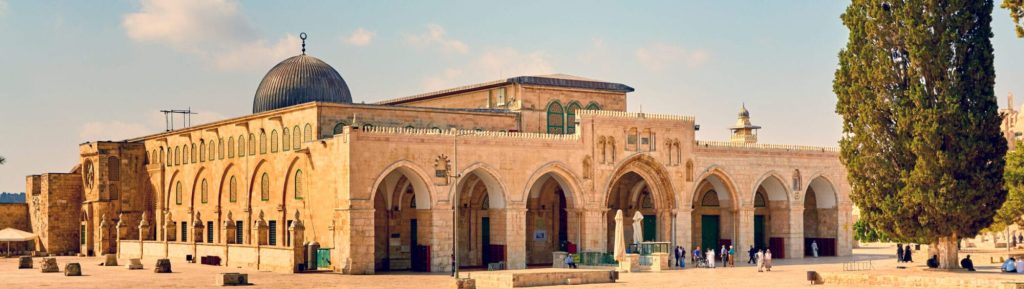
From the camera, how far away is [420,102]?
186ft

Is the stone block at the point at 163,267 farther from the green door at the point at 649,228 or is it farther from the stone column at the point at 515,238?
the green door at the point at 649,228

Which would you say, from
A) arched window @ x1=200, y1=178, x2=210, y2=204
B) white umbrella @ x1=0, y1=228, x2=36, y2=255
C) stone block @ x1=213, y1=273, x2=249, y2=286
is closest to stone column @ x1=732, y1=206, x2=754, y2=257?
arched window @ x1=200, y1=178, x2=210, y2=204

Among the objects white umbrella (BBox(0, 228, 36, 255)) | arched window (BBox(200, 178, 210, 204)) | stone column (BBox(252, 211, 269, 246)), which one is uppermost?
arched window (BBox(200, 178, 210, 204))

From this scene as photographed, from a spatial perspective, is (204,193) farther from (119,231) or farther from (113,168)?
(113,168)

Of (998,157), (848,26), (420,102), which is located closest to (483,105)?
(420,102)

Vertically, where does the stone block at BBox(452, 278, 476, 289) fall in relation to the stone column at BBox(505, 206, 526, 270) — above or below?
below

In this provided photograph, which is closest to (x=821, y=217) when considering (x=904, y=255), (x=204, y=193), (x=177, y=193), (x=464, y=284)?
(x=904, y=255)

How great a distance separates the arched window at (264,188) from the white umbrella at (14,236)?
59.7 feet

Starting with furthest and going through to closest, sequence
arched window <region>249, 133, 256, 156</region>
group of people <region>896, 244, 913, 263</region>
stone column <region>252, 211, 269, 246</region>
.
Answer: arched window <region>249, 133, 256, 156</region> < group of people <region>896, 244, 913, 263</region> < stone column <region>252, 211, 269, 246</region>

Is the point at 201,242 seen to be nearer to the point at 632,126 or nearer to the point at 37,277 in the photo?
the point at 37,277

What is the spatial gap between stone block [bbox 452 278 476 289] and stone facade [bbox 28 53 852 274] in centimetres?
546

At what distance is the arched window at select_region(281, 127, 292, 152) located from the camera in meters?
48.8

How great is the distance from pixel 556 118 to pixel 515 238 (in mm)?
7857

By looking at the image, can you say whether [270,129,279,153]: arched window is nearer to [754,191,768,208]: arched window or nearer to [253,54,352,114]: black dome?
[253,54,352,114]: black dome
